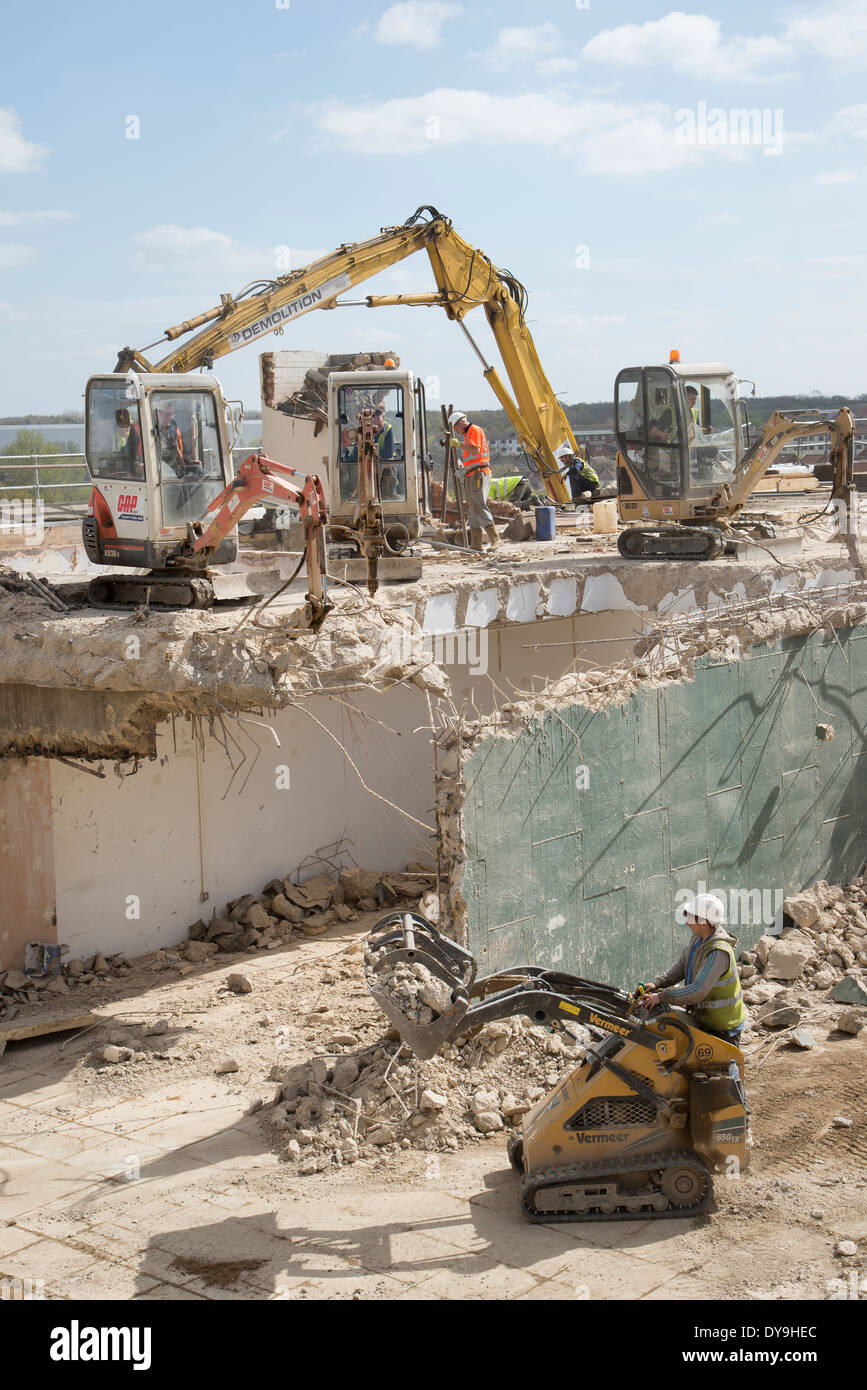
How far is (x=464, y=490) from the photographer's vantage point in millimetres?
19141

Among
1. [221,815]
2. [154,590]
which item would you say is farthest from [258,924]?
[154,590]

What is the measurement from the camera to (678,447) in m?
16.9

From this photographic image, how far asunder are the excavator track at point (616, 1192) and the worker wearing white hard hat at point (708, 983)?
0.77 meters

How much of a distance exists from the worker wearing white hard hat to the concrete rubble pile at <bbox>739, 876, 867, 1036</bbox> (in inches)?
125

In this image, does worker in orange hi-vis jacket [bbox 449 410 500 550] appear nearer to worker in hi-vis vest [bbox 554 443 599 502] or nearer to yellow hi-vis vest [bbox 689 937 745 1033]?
worker in hi-vis vest [bbox 554 443 599 502]

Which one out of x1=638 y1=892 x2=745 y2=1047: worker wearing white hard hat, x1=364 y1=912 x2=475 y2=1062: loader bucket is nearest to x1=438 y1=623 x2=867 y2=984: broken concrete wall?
x1=364 y1=912 x2=475 y2=1062: loader bucket

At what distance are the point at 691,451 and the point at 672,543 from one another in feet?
3.99

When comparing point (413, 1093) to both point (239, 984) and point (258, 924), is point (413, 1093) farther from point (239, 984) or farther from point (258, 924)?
point (258, 924)

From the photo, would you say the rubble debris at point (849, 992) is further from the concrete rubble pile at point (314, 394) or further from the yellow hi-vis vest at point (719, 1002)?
the concrete rubble pile at point (314, 394)

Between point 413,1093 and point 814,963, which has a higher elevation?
point 413,1093

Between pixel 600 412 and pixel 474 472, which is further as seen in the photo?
pixel 600 412

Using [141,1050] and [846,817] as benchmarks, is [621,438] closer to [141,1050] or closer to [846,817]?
[846,817]
